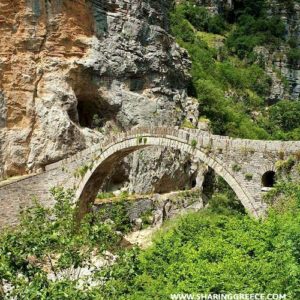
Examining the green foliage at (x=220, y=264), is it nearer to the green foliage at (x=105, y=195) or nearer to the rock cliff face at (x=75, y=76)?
the green foliage at (x=105, y=195)

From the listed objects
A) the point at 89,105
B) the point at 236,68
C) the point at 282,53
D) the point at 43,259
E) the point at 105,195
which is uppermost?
the point at 282,53

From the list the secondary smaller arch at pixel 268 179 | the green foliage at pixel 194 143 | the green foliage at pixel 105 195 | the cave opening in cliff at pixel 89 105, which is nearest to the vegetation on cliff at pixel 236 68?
the cave opening in cliff at pixel 89 105

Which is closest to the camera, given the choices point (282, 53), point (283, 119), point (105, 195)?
point (105, 195)

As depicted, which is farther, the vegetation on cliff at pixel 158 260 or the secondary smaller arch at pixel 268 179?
the secondary smaller arch at pixel 268 179

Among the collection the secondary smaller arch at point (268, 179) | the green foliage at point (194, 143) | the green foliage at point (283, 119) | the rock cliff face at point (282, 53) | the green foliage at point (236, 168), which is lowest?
the green foliage at point (283, 119)

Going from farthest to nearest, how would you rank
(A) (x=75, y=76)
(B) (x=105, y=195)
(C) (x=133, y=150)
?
(A) (x=75, y=76)
(B) (x=105, y=195)
(C) (x=133, y=150)

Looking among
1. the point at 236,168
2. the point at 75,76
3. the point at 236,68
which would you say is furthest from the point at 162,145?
the point at 236,68

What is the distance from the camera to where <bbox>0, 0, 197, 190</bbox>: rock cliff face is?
940 inches

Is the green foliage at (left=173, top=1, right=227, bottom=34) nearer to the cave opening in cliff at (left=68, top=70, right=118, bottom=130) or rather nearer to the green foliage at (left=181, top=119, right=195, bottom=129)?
the green foliage at (left=181, top=119, right=195, bottom=129)

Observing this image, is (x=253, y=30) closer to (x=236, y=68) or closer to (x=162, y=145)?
(x=236, y=68)

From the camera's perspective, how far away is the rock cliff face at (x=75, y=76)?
23.9 m

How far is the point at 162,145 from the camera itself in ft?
65.0

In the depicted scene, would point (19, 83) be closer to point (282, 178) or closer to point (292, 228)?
point (282, 178)

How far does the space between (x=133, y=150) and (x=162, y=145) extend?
196 cm
